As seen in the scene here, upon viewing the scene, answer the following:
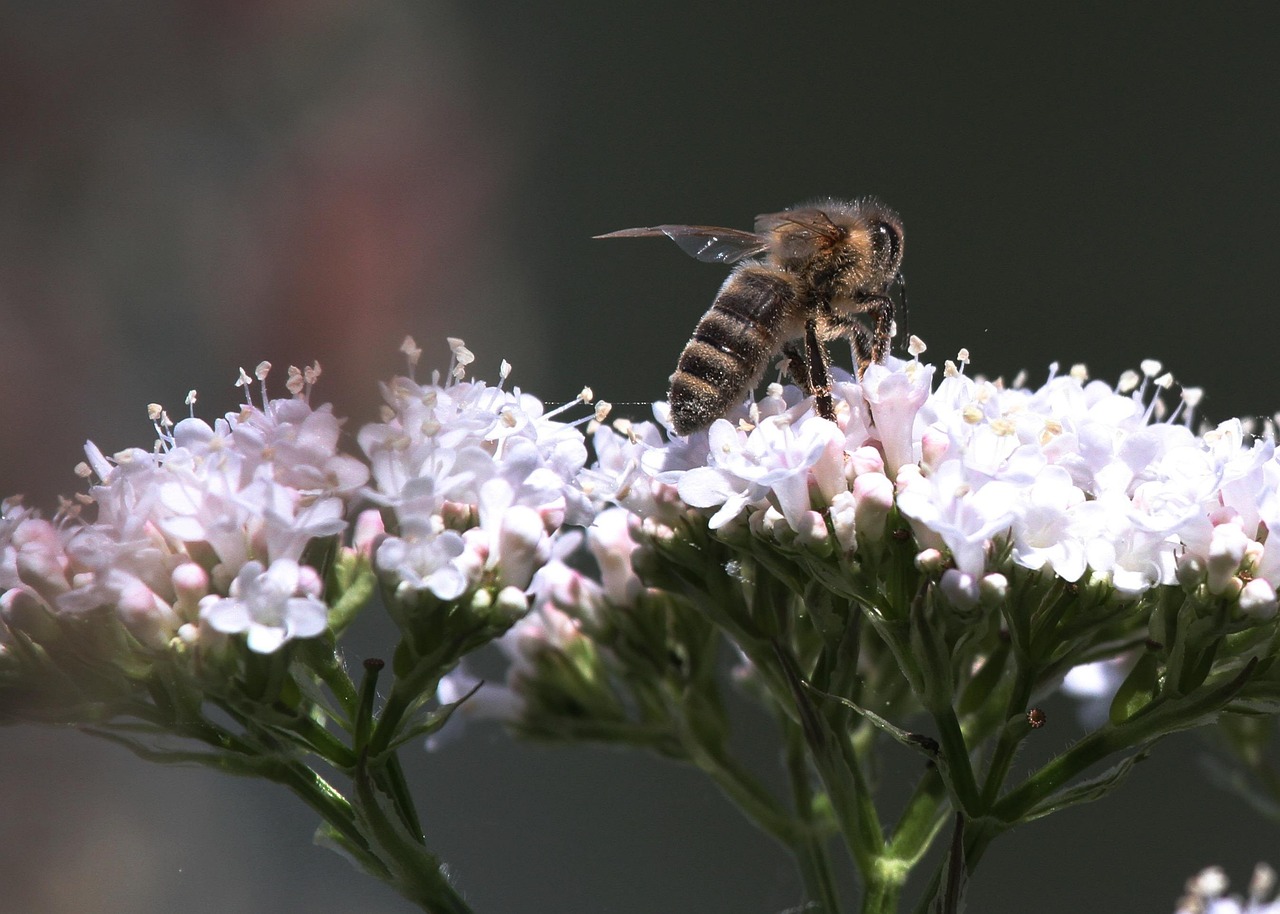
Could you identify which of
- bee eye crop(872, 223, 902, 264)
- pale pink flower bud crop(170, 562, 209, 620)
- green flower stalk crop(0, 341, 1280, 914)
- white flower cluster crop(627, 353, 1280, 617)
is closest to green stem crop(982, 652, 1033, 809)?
green flower stalk crop(0, 341, 1280, 914)

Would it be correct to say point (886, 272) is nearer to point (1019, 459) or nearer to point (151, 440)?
point (1019, 459)

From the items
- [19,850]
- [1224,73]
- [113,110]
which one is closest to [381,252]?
[113,110]

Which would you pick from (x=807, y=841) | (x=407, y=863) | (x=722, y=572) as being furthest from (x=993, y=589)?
(x=407, y=863)

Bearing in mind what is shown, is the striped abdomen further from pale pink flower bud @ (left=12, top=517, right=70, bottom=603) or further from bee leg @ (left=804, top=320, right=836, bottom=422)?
pale pink flower bud @ (left=12, top=517, right=70, bottom=603)

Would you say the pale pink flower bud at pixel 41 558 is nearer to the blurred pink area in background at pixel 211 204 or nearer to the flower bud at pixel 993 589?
the blurred pink area in background at pixel 211 204

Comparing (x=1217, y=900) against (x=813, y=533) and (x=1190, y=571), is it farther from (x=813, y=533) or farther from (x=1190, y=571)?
(x=813, y=533)

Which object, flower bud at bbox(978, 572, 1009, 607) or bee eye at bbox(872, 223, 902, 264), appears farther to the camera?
bee eye at bbox(872, 223, 902, 264)

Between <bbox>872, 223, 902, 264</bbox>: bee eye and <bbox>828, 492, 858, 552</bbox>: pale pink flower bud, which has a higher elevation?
<bbox>872, 223, 902, 264</bbox>: bee eye

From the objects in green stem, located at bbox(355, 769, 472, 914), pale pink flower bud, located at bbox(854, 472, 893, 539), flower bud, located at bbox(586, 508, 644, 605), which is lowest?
green stem, located at bbox(355, 769, 472, 914)

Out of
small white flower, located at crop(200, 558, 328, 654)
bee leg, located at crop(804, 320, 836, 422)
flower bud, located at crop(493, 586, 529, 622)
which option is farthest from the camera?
bee leg, located at crop(804, 320, 836, 422)
